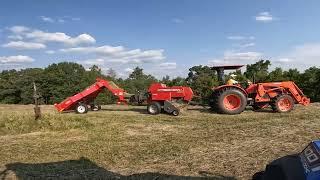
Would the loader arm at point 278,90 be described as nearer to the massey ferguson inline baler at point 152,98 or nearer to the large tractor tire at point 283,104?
the large tractor tire at point 283,104

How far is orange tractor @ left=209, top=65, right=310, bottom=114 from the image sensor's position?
54.9ft

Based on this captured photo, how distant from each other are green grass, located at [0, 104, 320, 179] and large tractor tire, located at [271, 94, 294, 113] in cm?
125

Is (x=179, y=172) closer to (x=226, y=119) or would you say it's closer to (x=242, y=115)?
(x=226, y=119)

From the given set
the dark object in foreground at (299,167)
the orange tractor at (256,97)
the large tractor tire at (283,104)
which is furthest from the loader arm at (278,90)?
the dark object in foreground at (299,167)

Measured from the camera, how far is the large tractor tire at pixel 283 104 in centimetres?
1666

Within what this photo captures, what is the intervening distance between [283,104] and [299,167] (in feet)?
42.1

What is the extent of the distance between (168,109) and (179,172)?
30.6 ft

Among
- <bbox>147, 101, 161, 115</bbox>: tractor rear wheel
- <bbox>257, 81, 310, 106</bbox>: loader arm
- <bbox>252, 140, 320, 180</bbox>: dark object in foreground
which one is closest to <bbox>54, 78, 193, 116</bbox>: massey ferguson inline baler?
<bbox>147, 101, 161, 115</bbox>: tractor rear wheel

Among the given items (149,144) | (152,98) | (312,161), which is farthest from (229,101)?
(312,161)

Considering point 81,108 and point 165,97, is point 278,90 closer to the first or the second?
point 165,97

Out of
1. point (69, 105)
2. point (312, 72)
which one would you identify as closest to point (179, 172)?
point (69, 105)

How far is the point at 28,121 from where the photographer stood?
1405cm

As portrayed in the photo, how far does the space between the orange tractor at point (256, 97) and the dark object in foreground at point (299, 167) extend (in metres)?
12.1

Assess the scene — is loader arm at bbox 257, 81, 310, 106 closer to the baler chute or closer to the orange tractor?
the orange tractor
